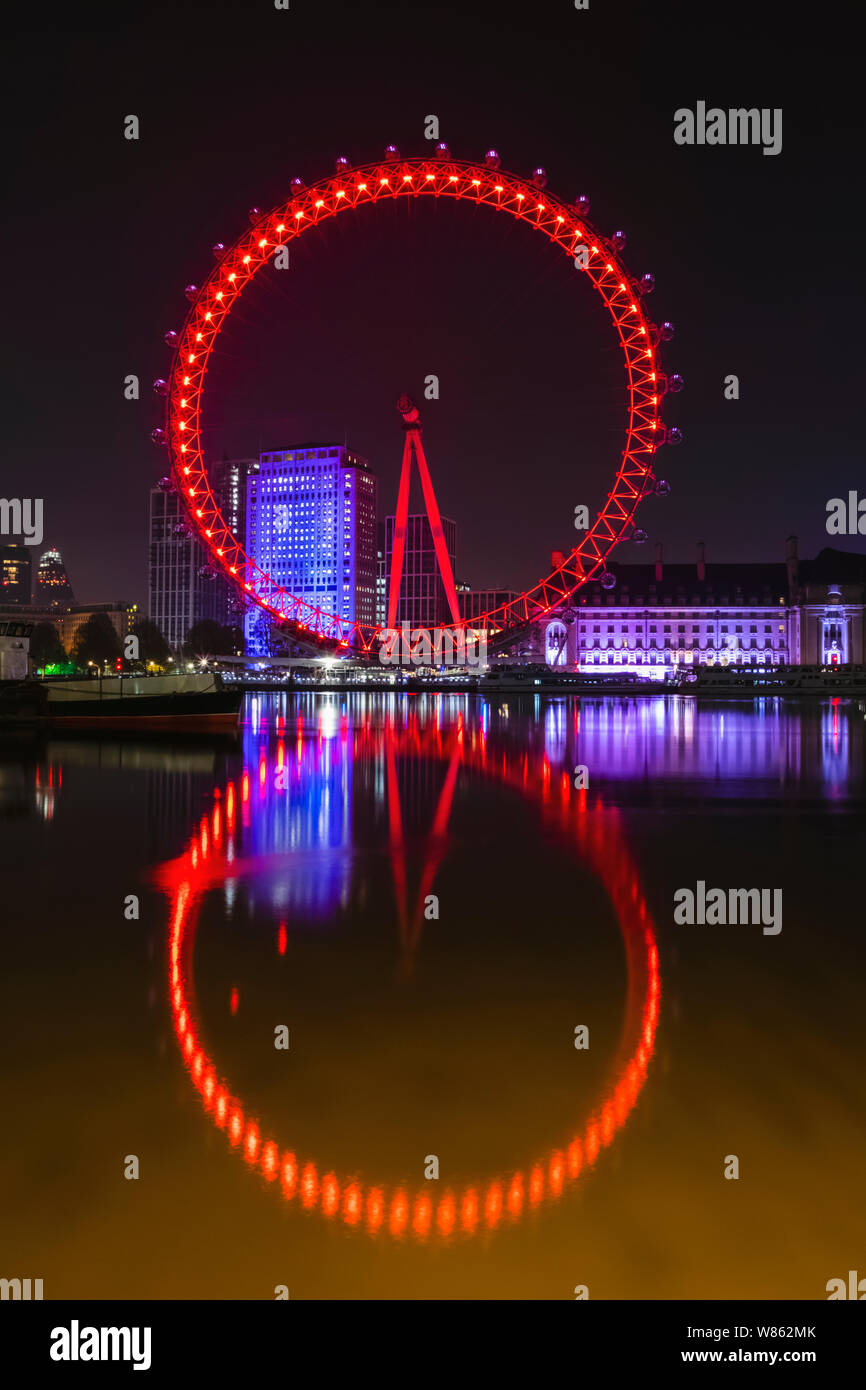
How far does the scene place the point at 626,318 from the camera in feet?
117

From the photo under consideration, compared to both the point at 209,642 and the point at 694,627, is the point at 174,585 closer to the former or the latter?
the point at 209,642

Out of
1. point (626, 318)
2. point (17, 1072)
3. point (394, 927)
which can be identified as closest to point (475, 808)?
point (394, 927)

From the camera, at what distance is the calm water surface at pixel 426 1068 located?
3791 millimetres

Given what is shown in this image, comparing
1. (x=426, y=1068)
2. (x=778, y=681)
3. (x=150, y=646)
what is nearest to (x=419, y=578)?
(x=150, y=646)

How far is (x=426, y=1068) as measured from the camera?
17.0 ft

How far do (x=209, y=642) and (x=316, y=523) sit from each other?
3385 cm

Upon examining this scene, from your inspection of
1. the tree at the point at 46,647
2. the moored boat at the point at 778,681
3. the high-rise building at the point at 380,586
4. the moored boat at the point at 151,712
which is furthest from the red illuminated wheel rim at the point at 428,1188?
the high-rise building at the point at 380,586

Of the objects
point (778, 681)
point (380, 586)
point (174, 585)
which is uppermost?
point (174, 585)

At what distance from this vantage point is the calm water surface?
3791 millimetres

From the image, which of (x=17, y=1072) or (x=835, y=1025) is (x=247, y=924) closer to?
(x=17, y=1072)

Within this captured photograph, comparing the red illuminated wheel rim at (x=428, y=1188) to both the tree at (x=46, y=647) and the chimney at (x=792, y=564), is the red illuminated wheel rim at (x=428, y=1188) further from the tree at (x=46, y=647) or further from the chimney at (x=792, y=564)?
the chimney at (x=792, y=564)

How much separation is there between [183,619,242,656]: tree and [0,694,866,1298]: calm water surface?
118 m

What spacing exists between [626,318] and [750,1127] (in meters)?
35.0
